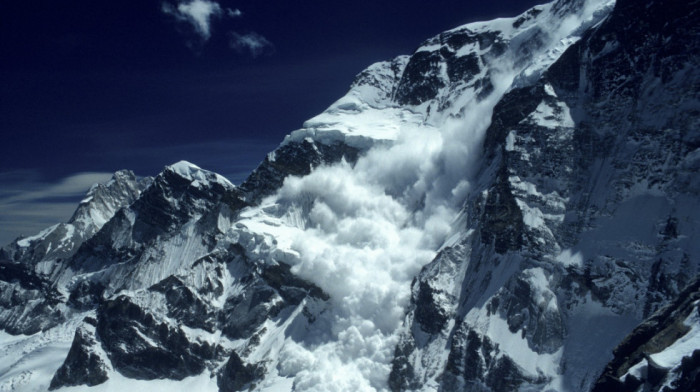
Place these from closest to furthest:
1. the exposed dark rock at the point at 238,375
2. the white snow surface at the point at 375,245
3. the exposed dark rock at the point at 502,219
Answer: the exposed dark rock at the point at 502,219 < the white snow surface at the point at 375,245 < the exposed dark rock at the point at 238,375

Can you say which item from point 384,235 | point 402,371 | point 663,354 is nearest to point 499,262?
point 402,371

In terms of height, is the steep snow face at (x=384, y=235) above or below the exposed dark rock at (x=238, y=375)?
above

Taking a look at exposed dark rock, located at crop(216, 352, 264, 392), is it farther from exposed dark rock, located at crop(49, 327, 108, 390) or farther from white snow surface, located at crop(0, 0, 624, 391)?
exposed dark rock, located at crop(49, 327, 108, 390)

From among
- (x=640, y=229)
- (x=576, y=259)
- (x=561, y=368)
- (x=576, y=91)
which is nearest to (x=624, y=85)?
(x=576, y=91)

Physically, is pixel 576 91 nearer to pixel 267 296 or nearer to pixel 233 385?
pixel 267 296

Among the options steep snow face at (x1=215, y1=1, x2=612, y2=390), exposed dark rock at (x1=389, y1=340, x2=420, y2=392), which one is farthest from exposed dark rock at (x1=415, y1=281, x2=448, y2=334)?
steep snow face at (x1=215, y1=1, x2=612, y2=390)

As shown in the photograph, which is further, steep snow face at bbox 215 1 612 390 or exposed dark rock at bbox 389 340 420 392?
steep snow face at bbox 215 1 612 390

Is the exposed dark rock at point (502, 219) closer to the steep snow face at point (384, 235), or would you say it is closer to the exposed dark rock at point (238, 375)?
the steep snow face at point (384, 235)

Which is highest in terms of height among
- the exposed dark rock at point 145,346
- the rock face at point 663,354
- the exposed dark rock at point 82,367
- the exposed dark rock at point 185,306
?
the rock face at point 663,354

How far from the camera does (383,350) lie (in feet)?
484

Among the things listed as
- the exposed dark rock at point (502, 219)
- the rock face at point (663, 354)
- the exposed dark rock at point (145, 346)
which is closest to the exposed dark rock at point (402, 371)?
the exposed dark rock at point (502, 219)

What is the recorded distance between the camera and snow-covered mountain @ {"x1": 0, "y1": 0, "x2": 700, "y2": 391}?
10156cm

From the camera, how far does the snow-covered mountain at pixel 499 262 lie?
102m

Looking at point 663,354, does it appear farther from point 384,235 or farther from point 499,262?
point 384,235
